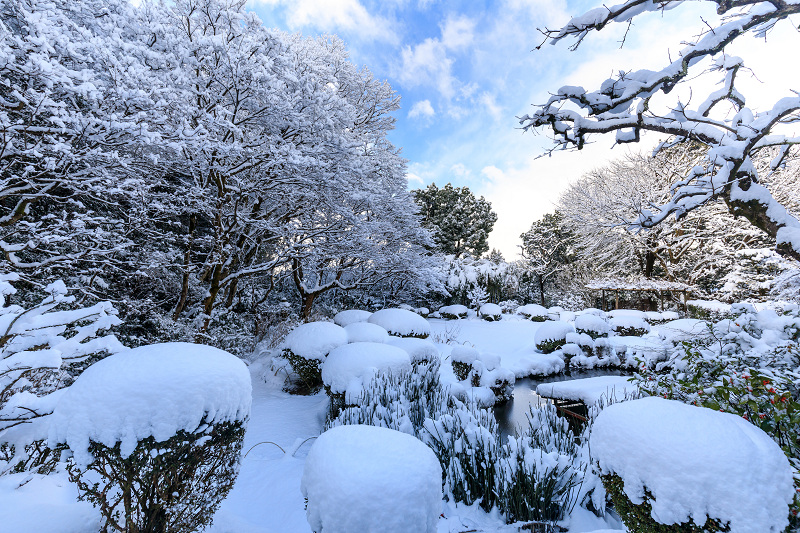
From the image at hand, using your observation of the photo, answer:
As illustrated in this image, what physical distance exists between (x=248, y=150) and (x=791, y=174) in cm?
2294

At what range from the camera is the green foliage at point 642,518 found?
5.78 ft

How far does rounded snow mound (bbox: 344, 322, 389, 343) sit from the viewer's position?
728cm

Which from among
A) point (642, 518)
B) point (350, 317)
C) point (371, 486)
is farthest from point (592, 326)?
point (371, 486)

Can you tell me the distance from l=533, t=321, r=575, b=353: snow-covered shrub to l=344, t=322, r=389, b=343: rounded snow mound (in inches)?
242

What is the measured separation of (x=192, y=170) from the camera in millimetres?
6148

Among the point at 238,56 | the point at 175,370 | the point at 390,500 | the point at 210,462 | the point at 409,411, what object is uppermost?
the point at 238,56

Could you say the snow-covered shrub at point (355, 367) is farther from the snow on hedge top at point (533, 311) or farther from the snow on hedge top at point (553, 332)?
the snow on hedge top at point (533, 311)

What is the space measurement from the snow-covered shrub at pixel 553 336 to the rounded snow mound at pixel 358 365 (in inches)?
282

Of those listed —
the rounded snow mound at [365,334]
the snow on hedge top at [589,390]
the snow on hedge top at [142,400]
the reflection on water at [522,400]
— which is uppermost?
the snow on hedge top at [142,400]

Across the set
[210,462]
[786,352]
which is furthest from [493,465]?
[786,352]

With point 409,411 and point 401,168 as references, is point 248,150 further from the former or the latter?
point 401,168

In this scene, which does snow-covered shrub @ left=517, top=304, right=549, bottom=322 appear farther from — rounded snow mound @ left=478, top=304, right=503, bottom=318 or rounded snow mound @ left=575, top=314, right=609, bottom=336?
rounded snow mound @ left=575, top=314, right=609, bottom=336

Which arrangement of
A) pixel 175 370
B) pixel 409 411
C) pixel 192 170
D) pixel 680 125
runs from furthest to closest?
pixel 192 170
pixel 409 411
pixel 680 125
pixel 175 370

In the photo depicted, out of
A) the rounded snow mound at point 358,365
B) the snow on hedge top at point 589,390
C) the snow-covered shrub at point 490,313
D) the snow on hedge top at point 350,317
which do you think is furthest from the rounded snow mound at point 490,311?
the rounded snow mound at point 358,365
